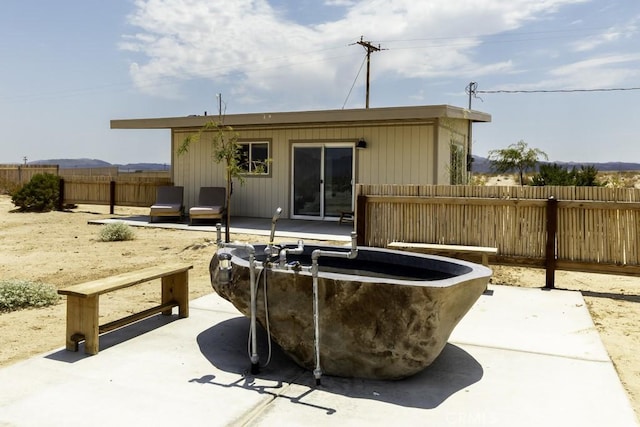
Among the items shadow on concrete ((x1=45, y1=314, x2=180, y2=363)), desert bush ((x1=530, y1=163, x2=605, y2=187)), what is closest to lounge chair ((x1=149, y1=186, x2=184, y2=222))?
shadow on concrete ((x1=45, y1=314, x2=180, y2=363))

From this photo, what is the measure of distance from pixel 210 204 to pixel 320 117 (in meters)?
3.85

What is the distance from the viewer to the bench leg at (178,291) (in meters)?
5.20

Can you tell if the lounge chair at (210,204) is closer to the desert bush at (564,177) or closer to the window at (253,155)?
the window at (253,155)

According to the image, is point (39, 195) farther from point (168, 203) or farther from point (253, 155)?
point (253, 155)

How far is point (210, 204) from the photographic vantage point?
46.2 ft

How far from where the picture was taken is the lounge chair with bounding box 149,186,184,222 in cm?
1411

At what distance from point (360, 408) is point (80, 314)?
2.38 metres

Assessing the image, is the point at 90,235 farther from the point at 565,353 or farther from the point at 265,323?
the point at 565,353

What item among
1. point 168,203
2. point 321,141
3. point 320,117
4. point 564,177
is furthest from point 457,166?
point 168,203

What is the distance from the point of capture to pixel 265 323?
393 cm

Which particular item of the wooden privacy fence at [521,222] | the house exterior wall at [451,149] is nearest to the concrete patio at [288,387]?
the wooden privacy fence at [521,222]

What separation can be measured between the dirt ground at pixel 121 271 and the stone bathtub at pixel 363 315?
1.35m

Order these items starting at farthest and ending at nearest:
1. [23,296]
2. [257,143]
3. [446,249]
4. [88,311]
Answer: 1. [257,143]
2. [446,249]
3. [23,296]
4. [88,311]

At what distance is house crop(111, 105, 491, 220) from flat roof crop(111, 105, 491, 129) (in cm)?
2
